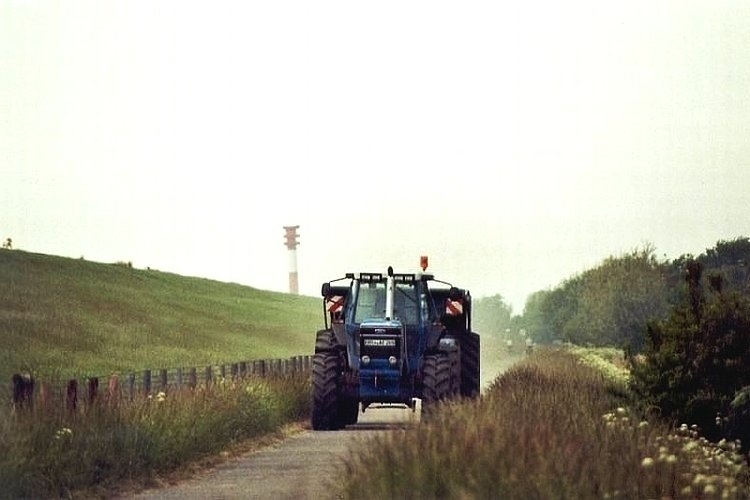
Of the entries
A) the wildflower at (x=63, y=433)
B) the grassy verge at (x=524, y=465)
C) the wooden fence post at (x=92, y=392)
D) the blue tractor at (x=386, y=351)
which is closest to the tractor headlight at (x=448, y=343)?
the blue tractor at (x=386, y=351)

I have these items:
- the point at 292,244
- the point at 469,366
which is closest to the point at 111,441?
the point at 469,366

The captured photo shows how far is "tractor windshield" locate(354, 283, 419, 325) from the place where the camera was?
100 ft

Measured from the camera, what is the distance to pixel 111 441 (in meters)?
20.7

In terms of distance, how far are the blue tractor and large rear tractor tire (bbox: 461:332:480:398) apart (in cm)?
2

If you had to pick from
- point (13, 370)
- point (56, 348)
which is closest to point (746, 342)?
point (13, 370)

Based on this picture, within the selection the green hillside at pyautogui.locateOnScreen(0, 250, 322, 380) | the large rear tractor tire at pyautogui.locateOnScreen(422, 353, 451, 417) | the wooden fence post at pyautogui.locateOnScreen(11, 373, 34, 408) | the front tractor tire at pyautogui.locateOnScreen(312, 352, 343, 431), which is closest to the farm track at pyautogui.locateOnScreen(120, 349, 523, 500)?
the front tractor tire at pyautogui.locateOnScreen(312, 352, 343, 431)

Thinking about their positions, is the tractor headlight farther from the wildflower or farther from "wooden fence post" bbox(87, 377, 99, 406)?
the wildflower

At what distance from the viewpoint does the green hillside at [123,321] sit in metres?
71.2

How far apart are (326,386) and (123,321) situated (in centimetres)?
5898

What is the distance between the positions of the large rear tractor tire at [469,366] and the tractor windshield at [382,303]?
1.58 meters

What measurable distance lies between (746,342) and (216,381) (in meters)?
10.8

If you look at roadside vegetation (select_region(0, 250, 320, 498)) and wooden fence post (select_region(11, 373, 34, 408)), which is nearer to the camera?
roadside vegetation (select_region(0, 250, 320, 498))

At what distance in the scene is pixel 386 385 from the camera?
30.2m

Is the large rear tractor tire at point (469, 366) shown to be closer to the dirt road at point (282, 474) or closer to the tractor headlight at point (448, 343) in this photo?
the tractor headlight at point (448, 343)
